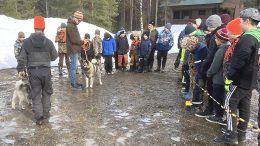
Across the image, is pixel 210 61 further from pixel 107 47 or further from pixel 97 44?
pixel 107 47

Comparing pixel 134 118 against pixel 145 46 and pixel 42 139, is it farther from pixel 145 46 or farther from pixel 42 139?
pixel 145 46

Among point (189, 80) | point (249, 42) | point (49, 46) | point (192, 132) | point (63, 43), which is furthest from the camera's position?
point (63, 43)

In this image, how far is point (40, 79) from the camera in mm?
7137

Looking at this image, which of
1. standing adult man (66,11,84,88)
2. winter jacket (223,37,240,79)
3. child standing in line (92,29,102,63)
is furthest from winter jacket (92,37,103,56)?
winter jacket (223,37,240,79)

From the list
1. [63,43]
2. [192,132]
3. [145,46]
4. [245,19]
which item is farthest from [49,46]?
[145,46]

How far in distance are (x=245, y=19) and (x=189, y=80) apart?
356 cm

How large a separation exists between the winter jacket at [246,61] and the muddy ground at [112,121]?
3.82ft

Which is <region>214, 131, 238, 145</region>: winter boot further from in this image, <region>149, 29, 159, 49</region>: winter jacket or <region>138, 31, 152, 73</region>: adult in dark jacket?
<region>149, 29, 159, 49</region>: winter jacket

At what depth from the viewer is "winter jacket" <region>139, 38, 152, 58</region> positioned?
13401 millimetres

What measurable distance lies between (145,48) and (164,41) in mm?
808

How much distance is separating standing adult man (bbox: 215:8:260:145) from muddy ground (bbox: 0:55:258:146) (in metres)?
0.35

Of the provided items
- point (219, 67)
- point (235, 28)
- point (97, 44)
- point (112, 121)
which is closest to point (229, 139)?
point (219, 67)

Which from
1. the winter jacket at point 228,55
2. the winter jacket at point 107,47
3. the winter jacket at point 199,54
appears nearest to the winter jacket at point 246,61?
the winter jacket at point 228,55

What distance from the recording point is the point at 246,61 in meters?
5.62
